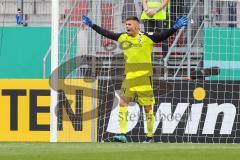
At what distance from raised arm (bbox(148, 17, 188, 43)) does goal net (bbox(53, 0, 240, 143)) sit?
5.88ft

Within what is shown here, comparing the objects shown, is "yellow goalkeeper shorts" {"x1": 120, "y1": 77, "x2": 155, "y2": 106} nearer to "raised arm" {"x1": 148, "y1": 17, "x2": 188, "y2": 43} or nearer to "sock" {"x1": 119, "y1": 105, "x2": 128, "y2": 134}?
"sock" {"x1": 119, "y1": 105, "x2": 128, "y2": 134}

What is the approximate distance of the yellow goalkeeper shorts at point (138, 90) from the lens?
1355cm

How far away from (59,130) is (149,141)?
2135 millimetres

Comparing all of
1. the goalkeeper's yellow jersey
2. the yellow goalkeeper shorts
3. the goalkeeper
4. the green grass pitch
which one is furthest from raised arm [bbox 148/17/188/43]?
the green grass pitch

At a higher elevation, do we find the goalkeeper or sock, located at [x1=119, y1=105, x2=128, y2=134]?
the goalkeeper

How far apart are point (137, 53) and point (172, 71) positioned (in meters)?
3.70

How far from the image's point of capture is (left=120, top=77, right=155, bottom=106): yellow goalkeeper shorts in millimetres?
13547

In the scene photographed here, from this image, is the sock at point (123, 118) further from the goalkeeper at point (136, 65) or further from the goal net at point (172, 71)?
the goal net at point (172, 71)

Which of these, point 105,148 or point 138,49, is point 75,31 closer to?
point 138,49

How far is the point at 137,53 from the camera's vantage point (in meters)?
13.5

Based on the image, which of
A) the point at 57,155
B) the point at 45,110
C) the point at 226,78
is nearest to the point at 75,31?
the point at 45,110

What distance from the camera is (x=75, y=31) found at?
16.3 metres

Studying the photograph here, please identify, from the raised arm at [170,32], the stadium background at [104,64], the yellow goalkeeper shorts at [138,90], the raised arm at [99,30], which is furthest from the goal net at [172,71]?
the raised arm at [170,32]

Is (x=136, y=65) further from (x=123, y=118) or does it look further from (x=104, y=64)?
(x=104, y=64)
